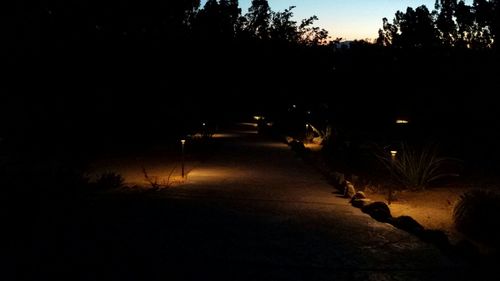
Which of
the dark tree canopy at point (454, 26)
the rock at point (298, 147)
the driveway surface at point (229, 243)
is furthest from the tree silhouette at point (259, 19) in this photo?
the driveway surface at point (229, 243)

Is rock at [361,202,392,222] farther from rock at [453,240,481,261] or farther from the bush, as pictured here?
rock at [453,240,481,261]

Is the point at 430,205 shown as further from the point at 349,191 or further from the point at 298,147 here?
the point at 298,147

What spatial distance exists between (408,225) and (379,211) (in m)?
0.86

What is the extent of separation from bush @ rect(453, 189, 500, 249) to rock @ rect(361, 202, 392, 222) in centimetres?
106

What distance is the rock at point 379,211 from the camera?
786 centimetres

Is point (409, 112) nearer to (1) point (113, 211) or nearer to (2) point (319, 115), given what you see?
(2) point (319, 115)

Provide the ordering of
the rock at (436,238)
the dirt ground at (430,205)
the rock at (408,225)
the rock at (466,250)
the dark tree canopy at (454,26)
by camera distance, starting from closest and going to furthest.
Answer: the rock at (466,250) → the rock at (436,238) → the rock at (408,225) → the dirt ground at (430,205) → the dark tree canopy at (454,26)

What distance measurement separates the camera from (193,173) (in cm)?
1417

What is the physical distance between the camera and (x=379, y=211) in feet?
26.3

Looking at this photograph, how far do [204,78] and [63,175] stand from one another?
23165mm

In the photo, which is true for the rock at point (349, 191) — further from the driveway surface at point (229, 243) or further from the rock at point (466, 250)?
the rock at point (466, 250)

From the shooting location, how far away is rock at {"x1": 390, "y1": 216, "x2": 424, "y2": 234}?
700 centimetres

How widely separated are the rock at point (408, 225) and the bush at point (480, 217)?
797mm

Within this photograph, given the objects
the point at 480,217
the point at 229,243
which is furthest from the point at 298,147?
the point at 229,243
